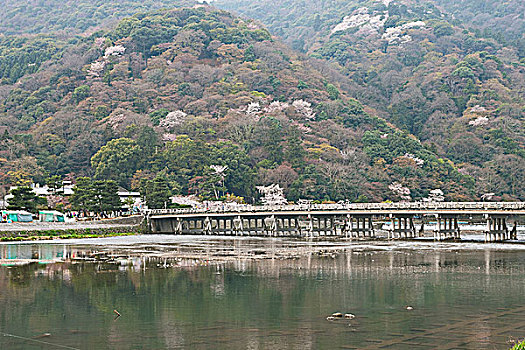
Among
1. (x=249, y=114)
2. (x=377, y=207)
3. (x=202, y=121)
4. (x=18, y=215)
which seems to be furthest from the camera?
(x=249, y=114)

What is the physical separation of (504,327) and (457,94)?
453ft

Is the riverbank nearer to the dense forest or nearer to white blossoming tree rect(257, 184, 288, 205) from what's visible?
the dense forest

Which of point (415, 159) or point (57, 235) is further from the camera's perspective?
point (415, 159)

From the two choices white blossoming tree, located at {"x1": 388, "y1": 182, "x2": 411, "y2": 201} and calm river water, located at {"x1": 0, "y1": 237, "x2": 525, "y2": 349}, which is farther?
white blossoming tree, located at {"x1": 388, "y1": 182, "x2": 411, "y2": 201}

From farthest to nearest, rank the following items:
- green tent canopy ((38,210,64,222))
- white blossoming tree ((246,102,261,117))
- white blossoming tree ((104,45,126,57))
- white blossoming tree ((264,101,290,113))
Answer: white blossoming tree ((104,45,126,57)) → white blossoming tree ((264,101,290,113)) → white blossoming tree ((246,102,261,117)) → green tent canopy ((38,210,64,222))

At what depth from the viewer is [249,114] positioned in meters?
129

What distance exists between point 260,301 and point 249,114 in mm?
105007

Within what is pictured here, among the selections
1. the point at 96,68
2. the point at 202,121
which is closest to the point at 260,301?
the point at 202,121

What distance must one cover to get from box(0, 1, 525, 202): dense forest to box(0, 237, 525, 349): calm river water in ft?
163

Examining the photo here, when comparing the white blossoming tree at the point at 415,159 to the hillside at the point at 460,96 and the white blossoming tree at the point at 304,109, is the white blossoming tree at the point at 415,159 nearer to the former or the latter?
the hillside at the point at 460,96

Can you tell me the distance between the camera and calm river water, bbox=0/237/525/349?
63.2ft

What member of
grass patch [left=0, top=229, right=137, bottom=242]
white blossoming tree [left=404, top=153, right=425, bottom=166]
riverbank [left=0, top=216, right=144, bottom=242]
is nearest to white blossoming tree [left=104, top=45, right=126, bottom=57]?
white blossoming tree [left=404, top=153, right=425, bottom=166]

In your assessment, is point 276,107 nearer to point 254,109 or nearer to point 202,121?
point 254,109

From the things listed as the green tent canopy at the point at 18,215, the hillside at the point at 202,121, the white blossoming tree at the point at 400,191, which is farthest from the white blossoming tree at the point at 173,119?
the green tent canopy at the point at 18,215
